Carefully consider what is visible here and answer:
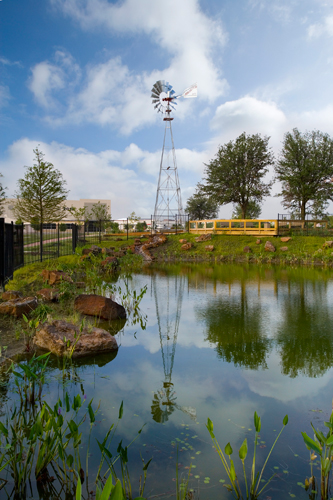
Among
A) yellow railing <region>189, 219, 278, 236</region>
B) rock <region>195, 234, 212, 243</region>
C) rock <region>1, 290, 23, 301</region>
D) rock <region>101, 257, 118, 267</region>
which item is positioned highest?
yellow railing <region>189, 219, 278, 236</region>

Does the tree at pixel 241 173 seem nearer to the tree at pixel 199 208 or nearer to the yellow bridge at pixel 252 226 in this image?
the yellow bridge at pixel 252 226

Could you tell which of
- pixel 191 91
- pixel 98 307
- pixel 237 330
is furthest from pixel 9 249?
pixel 191 91

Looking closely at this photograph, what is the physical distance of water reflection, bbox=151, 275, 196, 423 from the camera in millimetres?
3939

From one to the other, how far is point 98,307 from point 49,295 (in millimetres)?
1886

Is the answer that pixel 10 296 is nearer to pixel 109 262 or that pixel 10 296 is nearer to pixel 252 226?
pixel 109 262

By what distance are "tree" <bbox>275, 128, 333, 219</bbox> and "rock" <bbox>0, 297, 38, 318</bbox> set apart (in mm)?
30568

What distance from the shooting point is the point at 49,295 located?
29.6 feet

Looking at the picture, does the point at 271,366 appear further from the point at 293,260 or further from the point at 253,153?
the point at 253,153

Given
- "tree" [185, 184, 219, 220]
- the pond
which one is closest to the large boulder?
the pond

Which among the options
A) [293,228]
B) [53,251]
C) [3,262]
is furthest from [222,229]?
[3,262]

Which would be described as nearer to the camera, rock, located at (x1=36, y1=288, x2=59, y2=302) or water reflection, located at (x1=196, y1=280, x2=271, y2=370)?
water reflection, located at (x1=196, y1=280, x2=271, y2=370)

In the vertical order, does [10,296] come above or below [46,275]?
below

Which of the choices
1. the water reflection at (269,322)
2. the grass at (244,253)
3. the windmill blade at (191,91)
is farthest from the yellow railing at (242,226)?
the water reflection at (269,322)

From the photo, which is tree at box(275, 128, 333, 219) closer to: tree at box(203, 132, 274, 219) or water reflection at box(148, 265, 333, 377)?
tree at box(203, 132, 274, 219)
